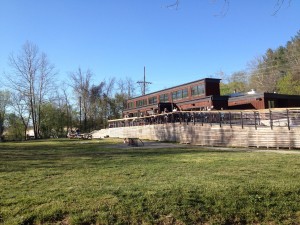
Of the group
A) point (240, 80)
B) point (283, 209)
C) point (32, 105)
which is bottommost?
point (283, 209)

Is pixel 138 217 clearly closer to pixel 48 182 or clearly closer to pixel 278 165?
pixel 48 182

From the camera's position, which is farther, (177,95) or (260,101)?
(177,95)

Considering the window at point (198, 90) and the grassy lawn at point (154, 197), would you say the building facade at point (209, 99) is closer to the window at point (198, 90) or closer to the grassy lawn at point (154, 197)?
the window at point (198, 90)

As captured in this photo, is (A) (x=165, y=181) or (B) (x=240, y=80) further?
(B) (x=240, y=80)

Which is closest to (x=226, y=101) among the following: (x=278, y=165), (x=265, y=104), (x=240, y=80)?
(x=265, y=104)

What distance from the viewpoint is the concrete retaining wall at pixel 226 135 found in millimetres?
16953

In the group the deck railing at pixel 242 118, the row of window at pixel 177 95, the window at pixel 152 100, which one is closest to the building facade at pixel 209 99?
the row of window at pixel 177 95

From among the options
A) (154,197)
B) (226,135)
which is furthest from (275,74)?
(154,197)

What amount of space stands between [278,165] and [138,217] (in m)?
6.09

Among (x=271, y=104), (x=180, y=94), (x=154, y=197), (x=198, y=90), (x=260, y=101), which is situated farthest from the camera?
(x=180, y=94)

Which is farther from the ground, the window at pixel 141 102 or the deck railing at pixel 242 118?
the window at pixel 141 102

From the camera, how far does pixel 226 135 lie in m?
20.5

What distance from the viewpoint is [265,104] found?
104 feet

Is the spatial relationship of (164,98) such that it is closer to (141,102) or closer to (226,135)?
(141,102)
